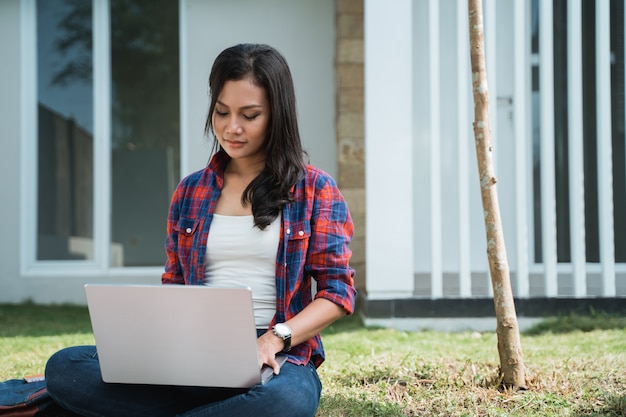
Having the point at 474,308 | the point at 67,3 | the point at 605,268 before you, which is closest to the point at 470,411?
the point at 474,308

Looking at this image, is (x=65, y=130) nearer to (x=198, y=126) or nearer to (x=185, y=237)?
(x=198, y=126)

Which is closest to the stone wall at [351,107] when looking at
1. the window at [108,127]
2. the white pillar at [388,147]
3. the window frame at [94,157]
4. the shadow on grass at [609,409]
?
the white pillar at [388,147]

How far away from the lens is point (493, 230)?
2383mm

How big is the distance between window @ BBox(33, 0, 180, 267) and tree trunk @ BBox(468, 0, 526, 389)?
313 centimetres

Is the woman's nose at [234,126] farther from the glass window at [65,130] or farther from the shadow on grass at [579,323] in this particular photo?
the glass window at [65,130]

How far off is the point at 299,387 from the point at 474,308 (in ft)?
7.77

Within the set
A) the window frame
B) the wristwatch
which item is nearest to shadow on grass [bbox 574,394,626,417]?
the wristwatch

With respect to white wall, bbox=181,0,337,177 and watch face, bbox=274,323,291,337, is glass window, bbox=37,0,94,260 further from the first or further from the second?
watch face, bbox=274,323,291,337

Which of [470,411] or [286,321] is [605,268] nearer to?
[470,411]

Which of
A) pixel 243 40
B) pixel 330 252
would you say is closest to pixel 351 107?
pixel 243 40

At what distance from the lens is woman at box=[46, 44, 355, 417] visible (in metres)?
1.83

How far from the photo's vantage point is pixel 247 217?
6.33 ft

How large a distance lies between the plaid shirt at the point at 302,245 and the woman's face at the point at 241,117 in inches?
6.1

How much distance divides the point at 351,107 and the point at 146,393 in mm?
3107
